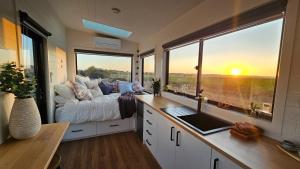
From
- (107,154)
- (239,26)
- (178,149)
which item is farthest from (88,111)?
(239,26)

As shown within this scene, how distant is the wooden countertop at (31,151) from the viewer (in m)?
0.78

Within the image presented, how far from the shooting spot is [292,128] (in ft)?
3.11

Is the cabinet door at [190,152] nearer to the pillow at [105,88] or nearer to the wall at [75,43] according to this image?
the pillow at [105,88]

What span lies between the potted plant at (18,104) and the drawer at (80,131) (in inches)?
65.4

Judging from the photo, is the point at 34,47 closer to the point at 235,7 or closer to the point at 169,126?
the point at 169,126

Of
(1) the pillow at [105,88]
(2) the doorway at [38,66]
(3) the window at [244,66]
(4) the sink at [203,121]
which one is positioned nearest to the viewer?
(3) the window at [244,66]

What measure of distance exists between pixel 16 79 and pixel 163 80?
2266 millimetres

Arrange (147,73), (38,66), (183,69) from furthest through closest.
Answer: (147,73)
(183,69)
(38,66)

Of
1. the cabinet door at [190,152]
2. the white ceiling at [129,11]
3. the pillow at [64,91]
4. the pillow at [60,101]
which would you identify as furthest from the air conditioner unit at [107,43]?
the cabinet door at [190,152]

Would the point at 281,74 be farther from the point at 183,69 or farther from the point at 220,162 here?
the point at 183,69

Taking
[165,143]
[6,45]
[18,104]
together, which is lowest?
[165,143]

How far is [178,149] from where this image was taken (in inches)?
55.7

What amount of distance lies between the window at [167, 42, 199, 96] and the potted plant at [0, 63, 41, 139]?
194 cm

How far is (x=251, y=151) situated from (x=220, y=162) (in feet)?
0.71
